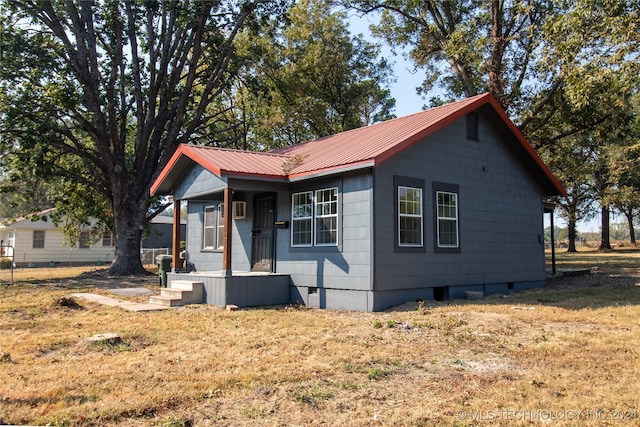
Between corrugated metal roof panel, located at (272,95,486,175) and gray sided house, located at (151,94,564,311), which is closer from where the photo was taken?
corrugated metal roof panel, located at (272,95,486,175)

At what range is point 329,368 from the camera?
5.68 m

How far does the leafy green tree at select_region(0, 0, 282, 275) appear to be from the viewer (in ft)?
60.3

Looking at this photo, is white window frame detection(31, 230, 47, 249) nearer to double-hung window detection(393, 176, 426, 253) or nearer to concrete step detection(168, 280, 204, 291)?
concrete step detection(168, 280, 204, 291)

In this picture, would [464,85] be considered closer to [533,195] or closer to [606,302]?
[533,195]

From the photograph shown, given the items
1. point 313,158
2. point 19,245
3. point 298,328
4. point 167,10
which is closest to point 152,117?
point 167,10

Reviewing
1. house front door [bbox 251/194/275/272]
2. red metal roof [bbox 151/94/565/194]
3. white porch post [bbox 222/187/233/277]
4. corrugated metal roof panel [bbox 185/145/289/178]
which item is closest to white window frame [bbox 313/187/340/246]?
red metal roof [bbox 151/94/565/194]

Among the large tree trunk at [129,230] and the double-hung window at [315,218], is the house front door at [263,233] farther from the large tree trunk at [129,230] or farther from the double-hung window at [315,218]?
the large tree trunk at [129,230]

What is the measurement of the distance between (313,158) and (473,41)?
35.2 ft

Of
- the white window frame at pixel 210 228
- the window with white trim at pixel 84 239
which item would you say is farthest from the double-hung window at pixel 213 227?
the window with white trim at pixel 84 239

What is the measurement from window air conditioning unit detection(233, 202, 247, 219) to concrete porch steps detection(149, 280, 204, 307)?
256cm

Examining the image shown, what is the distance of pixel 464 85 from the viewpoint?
68.6 feet

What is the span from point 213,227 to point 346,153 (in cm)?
601

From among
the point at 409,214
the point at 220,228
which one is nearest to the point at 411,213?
the point at 409,214

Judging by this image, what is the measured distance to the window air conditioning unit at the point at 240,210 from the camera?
13672 mm
